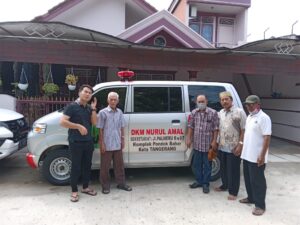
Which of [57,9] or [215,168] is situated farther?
[57,9]

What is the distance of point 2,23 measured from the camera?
6.23 metres

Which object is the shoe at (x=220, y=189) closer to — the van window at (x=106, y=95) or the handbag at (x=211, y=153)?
the handbag at (x=211, y=153)

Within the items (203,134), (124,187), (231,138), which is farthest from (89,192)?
(231,138)

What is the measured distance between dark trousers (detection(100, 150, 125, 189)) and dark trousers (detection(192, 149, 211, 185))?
1309 mm

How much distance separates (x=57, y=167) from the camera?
501 cm

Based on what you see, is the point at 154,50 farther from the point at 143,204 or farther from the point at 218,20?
the point at 218,20

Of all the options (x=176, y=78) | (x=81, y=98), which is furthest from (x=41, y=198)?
(x=176, y=78)

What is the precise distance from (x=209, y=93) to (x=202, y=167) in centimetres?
143

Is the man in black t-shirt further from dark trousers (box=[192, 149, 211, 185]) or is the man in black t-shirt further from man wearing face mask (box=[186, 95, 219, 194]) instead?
dark trousers (box=[192, 149, 211, 185])

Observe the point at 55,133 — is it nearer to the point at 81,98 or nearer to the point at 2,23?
the point at 81,98

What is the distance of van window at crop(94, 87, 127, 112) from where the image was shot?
5039 millimetres

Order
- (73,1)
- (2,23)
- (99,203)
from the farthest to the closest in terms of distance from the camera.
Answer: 1. (73,1)
2. (2,23)
3. (99,203)

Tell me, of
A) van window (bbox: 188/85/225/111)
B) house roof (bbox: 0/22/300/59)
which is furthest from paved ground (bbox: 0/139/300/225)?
house roof (bbox: 0/22/300/59)

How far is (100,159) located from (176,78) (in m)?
8.38
